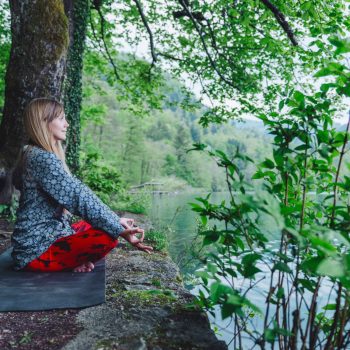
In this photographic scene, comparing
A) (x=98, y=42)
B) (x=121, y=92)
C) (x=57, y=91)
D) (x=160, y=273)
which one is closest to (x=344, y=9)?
(x=57, y=91)

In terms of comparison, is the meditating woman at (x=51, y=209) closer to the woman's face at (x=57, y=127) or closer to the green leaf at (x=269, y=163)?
the woman's face at (x=57, y=127)

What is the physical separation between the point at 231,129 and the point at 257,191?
151973 millimetres

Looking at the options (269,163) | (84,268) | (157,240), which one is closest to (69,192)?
(84,268)

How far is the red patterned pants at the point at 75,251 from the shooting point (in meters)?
2.78

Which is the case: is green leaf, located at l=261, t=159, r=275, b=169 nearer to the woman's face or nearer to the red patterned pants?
the red patterned pants

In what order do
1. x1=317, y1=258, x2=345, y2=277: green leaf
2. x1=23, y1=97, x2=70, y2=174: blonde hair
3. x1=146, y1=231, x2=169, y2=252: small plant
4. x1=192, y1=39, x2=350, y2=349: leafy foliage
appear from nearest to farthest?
x1=317, y1=258, x2=345, y2=277: green leaf, x1=192, y1=39, x2=350, y2=349: leafy foliage, x1=23, y1=97, x2=70, y2=174: blonde hair, x1=146, y1=231, x2=169, y2=252: small plant

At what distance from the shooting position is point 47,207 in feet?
9.79

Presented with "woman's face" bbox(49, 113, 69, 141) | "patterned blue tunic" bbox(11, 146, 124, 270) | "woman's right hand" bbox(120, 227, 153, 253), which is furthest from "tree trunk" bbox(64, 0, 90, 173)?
"woman's right hand" bbox(120, 227, 153, 253)

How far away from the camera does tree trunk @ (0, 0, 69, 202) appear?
5.51 metres

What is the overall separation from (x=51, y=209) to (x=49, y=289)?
667mm

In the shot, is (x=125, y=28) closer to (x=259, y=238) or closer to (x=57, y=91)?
(x=57, y=91)

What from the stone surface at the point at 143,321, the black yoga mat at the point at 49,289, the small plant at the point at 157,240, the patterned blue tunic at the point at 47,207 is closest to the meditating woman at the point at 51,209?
the patterned blue tunic at the point at 47,207

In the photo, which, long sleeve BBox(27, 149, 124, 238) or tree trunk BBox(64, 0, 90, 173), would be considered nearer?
long sleeve BBox(27, 149, 124, 238)

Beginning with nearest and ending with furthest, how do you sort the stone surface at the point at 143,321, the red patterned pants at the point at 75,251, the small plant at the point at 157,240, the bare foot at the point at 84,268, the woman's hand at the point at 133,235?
1. the stone surface at the point at 143,321
2. the woman's hand at the point at 133,235
3. the red patterned pants at the point at 75,251
4. the bare foot at the point at 84,268
5. the small plant at the point at 157,240
